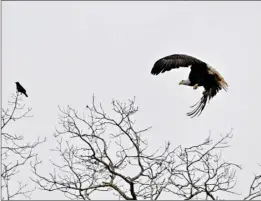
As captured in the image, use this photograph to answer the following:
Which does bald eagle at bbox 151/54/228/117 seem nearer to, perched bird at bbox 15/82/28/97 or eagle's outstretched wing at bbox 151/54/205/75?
eagle's outstretched wing at bbox 151/54/205/75

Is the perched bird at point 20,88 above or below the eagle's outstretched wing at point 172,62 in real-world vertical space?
above

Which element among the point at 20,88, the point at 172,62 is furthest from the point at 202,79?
the point at 20,88

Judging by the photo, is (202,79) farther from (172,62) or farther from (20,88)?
(20,88)

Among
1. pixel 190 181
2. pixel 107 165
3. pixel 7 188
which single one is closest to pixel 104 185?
pixel 107 165

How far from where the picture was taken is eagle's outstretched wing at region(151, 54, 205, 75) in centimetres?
1327

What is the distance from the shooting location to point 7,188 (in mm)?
14469

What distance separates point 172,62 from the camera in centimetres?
1343

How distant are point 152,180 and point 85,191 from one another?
129 centimetres

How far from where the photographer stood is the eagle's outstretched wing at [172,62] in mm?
13273

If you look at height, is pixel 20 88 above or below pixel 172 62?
above

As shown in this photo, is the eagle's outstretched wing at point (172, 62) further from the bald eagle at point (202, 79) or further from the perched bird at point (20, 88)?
the perched bird at point (20, 88)

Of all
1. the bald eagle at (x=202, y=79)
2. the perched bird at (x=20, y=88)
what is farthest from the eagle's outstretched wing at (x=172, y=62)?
the perched bird at (x=20, y=88)

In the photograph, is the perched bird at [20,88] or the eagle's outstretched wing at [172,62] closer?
the eagle's outstretched wing at [172,62]

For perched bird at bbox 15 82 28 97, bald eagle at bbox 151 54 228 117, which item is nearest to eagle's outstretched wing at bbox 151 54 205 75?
bald eagle at bbox 151 54 228 117
